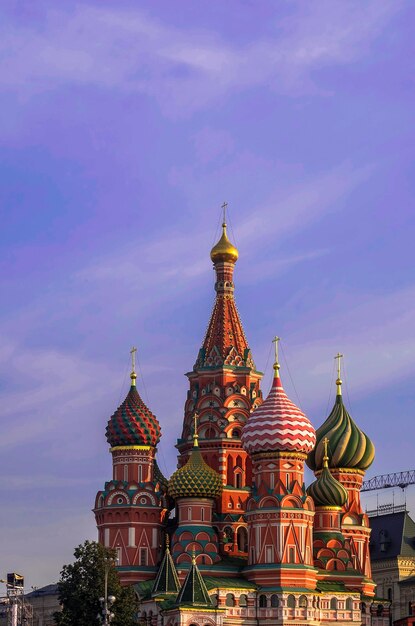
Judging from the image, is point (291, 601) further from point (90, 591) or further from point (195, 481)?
point (90, 591)

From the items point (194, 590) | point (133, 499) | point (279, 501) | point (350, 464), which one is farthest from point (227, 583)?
point (350, 464)

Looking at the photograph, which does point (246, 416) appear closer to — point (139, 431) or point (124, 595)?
point (139, 431)

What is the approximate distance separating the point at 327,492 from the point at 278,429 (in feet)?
20.2

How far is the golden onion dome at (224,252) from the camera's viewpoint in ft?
295

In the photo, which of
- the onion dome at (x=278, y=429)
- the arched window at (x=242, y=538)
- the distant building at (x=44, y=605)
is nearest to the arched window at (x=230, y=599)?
the arched window at (x=242, y=538)

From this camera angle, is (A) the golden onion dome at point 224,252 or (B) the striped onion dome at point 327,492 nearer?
(B) the striped onion dome at point 327,492

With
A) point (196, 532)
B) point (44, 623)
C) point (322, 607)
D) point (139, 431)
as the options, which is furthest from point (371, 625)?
point (44, 623)

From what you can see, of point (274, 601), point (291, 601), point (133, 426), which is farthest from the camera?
point (133, 426)

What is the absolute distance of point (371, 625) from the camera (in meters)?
84.6

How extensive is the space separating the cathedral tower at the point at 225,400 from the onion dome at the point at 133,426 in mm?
2579

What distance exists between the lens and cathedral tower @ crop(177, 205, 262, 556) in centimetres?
8381

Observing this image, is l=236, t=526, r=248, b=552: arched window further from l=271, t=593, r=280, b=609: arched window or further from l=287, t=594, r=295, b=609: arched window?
l=287, t=594, r=295, b=609: arched window

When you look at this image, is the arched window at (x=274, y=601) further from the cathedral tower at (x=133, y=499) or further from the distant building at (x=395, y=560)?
the distant building at (x=395, y=560)

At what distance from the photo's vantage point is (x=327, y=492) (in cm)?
8362
